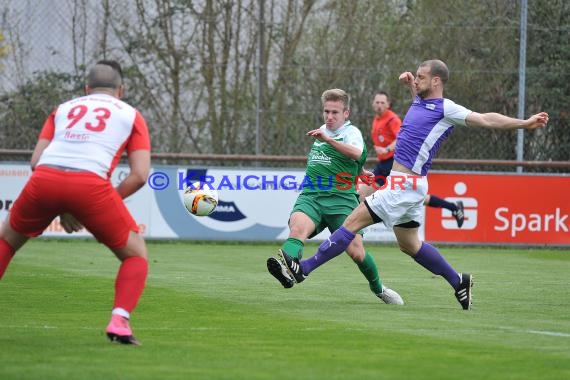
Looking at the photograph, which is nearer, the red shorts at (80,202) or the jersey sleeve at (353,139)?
the red shorts at (80,202)

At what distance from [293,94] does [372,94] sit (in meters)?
1.26

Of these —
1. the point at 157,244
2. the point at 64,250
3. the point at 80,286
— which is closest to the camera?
the point at 80,286

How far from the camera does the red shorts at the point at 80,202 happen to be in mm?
6879

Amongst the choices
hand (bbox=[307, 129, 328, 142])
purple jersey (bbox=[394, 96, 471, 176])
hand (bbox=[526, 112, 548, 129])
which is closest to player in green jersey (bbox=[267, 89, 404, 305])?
hand (bbox=[307, 129, 328, 142])

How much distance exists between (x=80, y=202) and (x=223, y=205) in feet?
37.4

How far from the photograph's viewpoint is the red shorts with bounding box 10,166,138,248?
271 inches

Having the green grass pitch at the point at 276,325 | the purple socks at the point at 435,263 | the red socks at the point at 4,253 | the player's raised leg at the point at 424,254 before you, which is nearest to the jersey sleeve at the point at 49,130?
the red socks at the point at 4,253

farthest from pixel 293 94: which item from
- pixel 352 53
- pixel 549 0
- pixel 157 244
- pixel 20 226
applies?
pixel 20 226

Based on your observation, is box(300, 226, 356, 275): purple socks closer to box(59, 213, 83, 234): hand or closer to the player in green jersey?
the player in green jersey

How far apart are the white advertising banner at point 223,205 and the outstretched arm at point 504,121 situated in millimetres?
8757

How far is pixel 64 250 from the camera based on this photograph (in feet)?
53.7

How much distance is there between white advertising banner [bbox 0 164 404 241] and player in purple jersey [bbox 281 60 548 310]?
26.7 feet

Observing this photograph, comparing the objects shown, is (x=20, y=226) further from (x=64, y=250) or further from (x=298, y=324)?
(x=64, y=250)

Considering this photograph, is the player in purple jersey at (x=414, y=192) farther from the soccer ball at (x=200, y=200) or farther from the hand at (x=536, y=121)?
the soccer ball at (x=200, y=200)
